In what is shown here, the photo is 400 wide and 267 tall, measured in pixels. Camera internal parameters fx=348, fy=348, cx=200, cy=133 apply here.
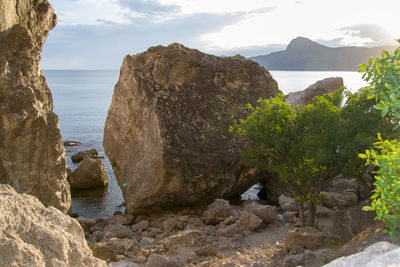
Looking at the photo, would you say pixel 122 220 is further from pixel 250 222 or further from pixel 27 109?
pixel 27 109

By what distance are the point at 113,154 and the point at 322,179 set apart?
14547 mm

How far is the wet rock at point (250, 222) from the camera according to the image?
1747 cm


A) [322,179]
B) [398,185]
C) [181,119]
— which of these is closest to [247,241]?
[322,179]

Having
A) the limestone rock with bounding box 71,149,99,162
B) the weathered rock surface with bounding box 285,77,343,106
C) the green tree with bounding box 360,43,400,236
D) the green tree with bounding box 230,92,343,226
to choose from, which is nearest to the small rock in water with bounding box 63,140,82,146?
the limestone rock with bounding box 71,149,99,162

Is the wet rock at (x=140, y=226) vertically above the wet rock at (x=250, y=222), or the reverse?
the wet rock at (x=250, y=222)

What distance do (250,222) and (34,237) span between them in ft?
40.7

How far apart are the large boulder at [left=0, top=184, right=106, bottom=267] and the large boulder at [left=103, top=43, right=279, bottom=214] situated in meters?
11.9

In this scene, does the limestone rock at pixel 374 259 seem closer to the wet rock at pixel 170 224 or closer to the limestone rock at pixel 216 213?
the limestone rock at pixel 216 213

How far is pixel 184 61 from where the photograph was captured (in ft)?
75.9

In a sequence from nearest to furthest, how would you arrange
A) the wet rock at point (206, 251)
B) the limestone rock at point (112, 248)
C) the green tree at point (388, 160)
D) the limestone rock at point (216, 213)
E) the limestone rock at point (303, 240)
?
1. the green tree at point (388, 160)
2. the limestone rock at point (303, 240)
3. the limestone rock at point (112, 248)
4. the wet rock at point (206, 251)
5. the limestone rock at point (216, 213)

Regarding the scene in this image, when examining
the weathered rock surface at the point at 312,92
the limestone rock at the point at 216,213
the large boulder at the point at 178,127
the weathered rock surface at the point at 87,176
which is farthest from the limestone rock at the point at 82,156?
the limestone rock at the point at 216,213

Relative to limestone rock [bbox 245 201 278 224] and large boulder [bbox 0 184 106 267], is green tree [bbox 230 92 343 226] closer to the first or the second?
limestone rock [bbox 245 201 278 224]

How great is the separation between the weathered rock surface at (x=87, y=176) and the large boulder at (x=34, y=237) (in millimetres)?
23427

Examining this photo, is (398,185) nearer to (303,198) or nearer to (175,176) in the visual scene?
(303,198)
